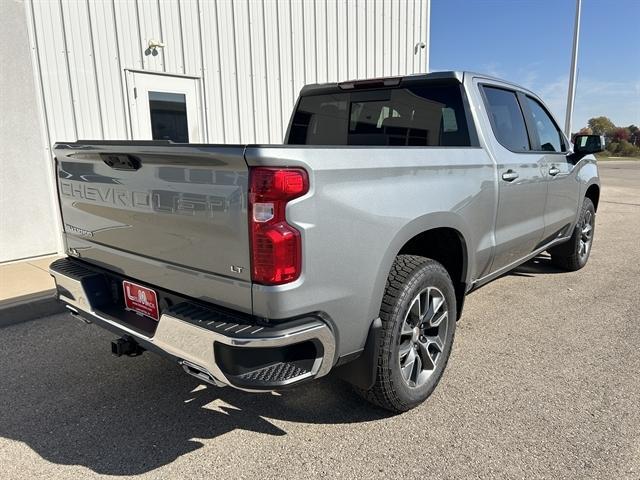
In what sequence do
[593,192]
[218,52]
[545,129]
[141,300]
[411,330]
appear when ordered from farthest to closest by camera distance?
[218,52], [593,192], [545,129], [411,330], [141,300]

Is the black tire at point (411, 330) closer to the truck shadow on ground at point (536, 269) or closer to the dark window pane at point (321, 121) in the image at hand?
the dark window pane at point (321, 121)

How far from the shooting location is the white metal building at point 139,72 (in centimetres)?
545

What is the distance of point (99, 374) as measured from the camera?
324 centimetres

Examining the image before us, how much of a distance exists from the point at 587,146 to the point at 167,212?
4300 millimetres

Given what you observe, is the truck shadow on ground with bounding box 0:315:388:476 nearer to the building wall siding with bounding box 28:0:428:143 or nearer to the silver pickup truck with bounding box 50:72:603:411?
the silver pickup truck with bounding box 50:72:603:411

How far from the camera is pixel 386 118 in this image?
12.0ft

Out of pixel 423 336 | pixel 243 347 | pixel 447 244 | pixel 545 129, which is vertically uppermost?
pixel 545 129

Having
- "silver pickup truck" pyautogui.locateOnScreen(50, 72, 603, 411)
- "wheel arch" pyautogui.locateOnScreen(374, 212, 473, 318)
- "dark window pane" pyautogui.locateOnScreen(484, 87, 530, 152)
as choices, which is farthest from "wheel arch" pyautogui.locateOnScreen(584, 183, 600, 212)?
"wheel arch" pyautogui.locateOnScreen(374, 212, 473, 318)

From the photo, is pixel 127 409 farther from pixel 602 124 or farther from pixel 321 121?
pixel 602 124

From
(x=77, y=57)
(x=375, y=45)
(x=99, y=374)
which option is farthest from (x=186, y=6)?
(x=99, y=374)

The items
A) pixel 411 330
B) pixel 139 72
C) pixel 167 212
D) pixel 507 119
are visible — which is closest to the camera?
pixel 167 212

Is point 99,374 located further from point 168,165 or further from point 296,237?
point 296,237

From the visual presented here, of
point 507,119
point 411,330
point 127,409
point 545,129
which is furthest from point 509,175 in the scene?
point 127,409

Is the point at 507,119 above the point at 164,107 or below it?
below
